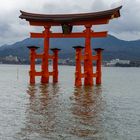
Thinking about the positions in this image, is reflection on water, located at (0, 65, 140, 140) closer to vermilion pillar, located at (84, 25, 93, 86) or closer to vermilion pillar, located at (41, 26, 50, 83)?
vermilion pillar, located at (84, 25, 93, 86)

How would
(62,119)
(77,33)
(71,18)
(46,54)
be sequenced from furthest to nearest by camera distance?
(46,54) < (77,33) < (71,18) < (62,119)

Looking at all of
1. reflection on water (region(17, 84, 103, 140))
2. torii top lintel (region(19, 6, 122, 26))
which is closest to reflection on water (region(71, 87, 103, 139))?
reflection on water (region(17, 84, 103, 140))

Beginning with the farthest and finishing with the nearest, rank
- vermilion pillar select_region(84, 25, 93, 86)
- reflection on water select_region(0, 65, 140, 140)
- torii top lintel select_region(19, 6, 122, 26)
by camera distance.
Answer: vermilion pillar select_region(84, 25, 93, 86), torii top lintel select_region(19, 6, 122, 26), reflection on water select_region(0, 65, 140, 140)

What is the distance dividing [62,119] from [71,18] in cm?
1919

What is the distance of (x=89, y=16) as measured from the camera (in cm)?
3209

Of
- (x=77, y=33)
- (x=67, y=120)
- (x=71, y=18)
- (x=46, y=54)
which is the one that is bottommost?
(x=67, y=120)

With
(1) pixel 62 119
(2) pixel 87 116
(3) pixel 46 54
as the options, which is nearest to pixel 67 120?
(1) pixel 62 119

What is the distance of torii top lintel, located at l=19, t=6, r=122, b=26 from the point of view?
31.5 metres

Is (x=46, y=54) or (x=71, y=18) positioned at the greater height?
(x=71, y=18)

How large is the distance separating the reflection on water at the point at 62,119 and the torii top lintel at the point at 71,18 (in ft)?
38.6

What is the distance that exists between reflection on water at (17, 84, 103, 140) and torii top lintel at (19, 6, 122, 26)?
38.6 ft

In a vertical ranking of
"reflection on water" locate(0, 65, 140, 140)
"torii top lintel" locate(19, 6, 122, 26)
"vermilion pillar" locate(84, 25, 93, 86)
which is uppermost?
"torii top lintel" locate(19, 6, 122, 26)

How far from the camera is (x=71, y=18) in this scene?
110 ft

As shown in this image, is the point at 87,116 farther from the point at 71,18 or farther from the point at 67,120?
the point at 71,18
